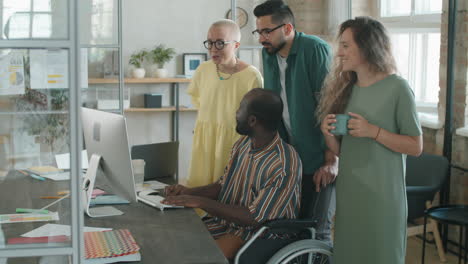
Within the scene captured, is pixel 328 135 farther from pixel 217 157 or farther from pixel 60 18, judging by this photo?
pixel 60 18

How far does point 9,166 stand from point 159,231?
2.18 feet

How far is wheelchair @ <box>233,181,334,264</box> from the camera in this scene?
7.42ft

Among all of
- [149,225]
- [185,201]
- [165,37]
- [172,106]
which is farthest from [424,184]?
[165,37]

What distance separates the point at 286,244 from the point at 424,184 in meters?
1.91

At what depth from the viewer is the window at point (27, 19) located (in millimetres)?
1327

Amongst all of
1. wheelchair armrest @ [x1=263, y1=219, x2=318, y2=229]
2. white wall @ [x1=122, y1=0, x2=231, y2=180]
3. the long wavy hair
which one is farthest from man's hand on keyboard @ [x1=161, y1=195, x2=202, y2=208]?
white wall @ [x1=122, y1=0, x2=231, y2=180]

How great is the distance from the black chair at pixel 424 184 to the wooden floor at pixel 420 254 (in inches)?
2.5

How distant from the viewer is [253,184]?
8.06 feet

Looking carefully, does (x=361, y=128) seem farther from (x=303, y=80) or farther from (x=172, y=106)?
(x=172, y=106)

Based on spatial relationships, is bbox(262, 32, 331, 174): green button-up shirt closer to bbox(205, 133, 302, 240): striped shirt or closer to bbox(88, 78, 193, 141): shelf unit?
bbox(205, 133, 302, 240): striped shirt

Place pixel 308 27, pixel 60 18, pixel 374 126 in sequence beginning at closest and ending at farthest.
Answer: pixel 60 18 < pixel 374 126 < pixel 308 27

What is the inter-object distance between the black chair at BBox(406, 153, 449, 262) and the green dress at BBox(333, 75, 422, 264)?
1516 millimetres

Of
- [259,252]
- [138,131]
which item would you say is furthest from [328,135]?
[138,131]

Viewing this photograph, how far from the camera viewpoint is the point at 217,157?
299cm
